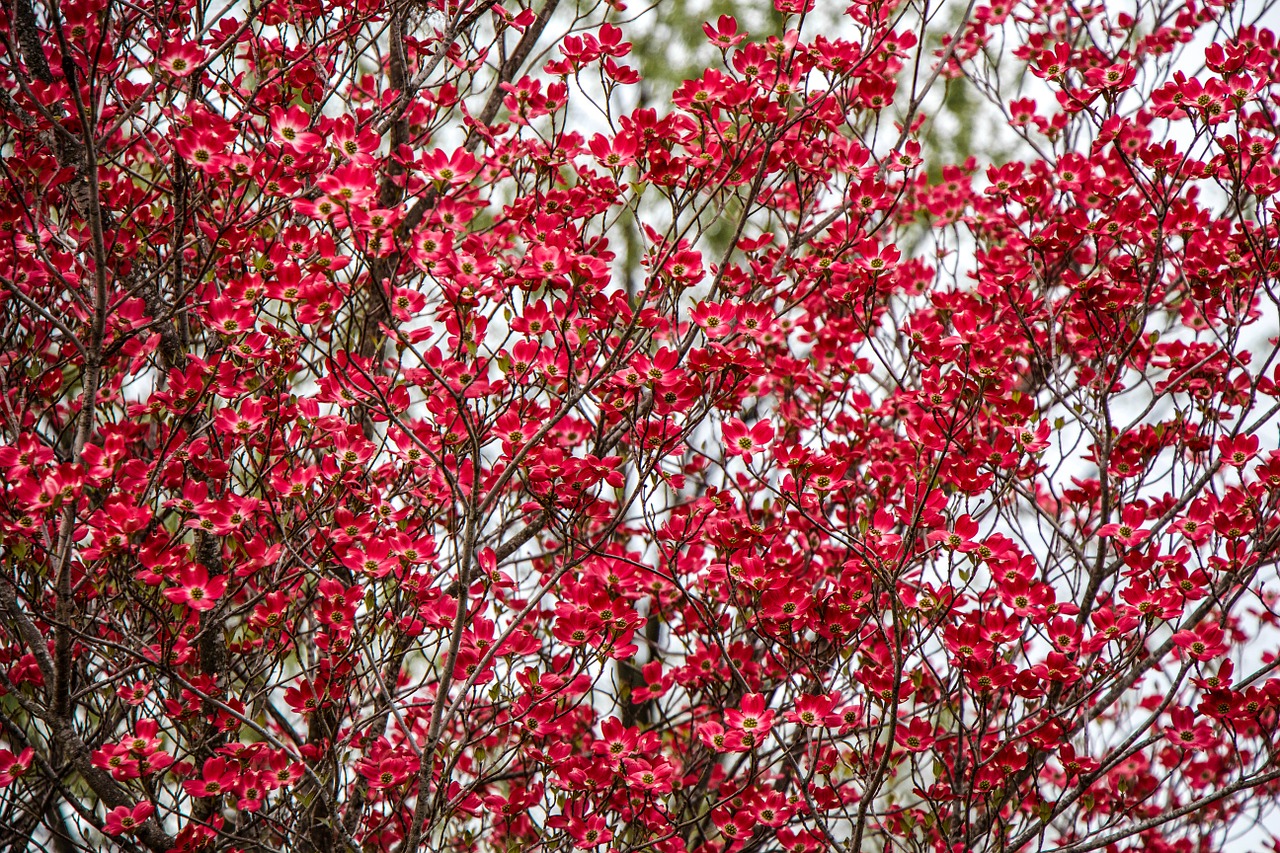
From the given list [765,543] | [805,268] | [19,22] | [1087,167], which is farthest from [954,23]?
[19,22]

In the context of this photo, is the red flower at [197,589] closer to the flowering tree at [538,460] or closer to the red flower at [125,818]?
the flowering tree at [538,460]

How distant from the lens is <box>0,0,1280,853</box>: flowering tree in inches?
99.2

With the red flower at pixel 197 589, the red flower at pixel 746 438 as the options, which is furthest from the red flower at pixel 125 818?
the red flower at pixel 746 438

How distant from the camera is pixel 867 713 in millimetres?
2740

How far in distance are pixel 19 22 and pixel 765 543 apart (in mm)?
2455

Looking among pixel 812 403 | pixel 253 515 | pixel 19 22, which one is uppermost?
pixel 19 22

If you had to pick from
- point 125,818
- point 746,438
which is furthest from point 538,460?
point 125,818

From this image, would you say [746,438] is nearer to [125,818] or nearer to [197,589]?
[197,589]

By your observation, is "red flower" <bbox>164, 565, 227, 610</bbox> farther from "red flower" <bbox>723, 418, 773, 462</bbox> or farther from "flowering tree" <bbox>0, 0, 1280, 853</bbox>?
"red flower" <bbox>723, 418, 773, 462</bbox>

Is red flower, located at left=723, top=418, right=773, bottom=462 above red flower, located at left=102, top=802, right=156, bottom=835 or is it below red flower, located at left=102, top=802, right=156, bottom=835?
above

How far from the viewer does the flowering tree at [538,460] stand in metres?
2.52

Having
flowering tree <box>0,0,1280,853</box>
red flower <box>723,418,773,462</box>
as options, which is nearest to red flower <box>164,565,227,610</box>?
flowering tree <box>0,0,1280,853</box>

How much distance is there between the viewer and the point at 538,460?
2574 mm

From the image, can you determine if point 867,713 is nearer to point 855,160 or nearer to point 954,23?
point 855,160
